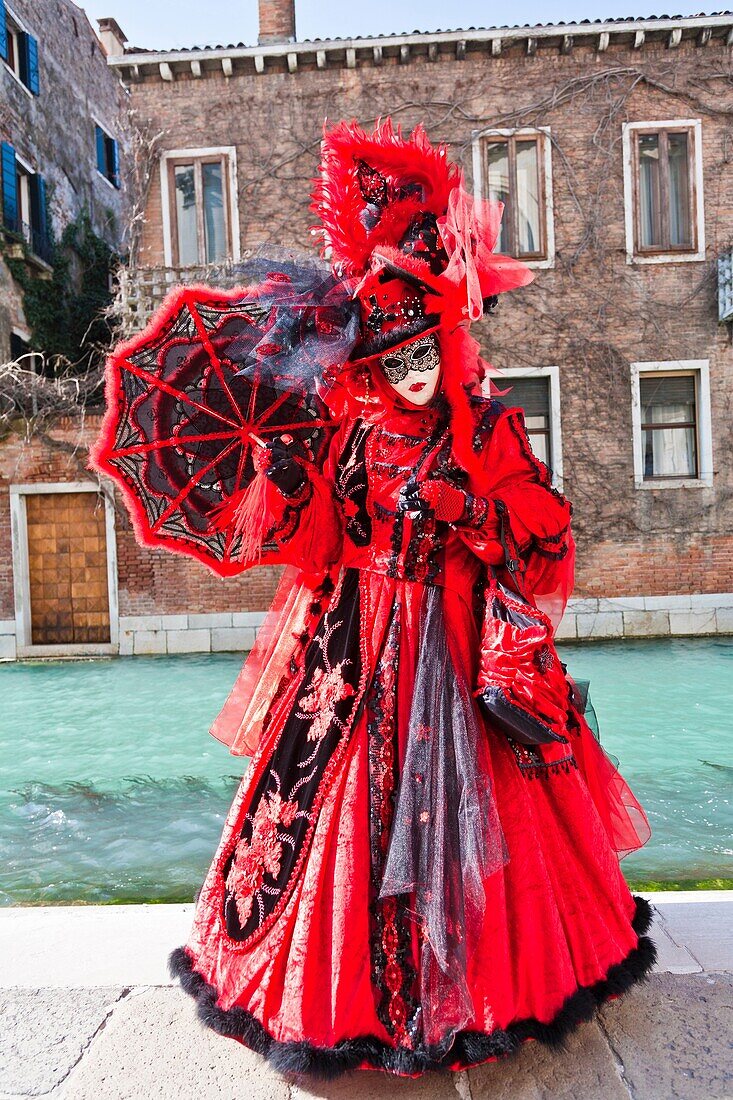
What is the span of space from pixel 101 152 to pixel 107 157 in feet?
1.02

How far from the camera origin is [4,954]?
7.00 ft

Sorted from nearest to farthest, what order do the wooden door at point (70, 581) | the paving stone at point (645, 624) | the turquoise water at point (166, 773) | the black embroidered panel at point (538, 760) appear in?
the black embroidered panel at point (538, 760) → the turquoise water at point (166, 773) → the paving stone at point (645, 624) → the wooden door at point (70, 581)

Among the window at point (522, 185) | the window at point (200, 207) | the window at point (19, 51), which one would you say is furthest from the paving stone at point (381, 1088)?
the window at point (19, 51)

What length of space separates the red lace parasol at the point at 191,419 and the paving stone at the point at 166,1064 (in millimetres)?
1033

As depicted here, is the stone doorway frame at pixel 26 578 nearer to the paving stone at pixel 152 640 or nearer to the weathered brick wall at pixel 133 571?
the weathered brick wall at pixel 133 571

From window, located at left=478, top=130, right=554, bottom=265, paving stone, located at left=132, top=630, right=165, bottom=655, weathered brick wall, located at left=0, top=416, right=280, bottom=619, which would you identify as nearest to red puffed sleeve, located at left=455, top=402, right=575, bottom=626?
weathered brick wall, located at left=0, top=416, right=280, bottom=619

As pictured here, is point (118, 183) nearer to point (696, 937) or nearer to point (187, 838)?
point (187, 838)


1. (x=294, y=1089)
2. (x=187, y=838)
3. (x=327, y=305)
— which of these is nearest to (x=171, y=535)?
(x=327, y=305)

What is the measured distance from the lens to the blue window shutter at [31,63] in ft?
40.7

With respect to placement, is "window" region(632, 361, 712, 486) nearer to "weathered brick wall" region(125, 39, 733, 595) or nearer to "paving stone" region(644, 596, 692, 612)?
"weathered brick wall" region(125, 39, 733, 595)

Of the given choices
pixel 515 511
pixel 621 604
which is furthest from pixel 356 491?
pixel 621 604

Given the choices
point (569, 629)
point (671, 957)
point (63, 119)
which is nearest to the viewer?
point (671, 957)

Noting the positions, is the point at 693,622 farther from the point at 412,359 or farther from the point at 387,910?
the point at 387,910

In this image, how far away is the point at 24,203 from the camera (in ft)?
41.0
